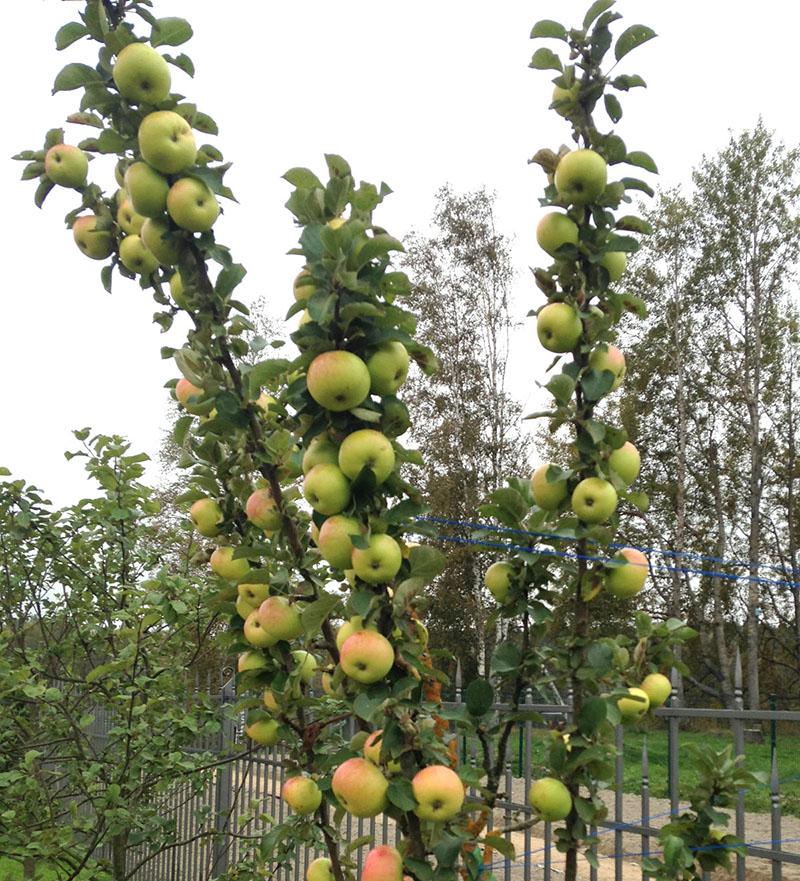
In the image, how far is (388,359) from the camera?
1.16m

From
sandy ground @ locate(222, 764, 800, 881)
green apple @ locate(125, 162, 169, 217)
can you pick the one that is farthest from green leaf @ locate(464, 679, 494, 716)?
sandy ground @ locate(222, 764, 800, 881)

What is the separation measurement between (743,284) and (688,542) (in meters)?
5.39

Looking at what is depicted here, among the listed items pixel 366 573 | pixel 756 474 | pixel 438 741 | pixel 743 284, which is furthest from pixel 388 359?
pixel 743 284

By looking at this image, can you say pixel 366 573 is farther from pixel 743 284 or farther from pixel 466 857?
pixel 743 284

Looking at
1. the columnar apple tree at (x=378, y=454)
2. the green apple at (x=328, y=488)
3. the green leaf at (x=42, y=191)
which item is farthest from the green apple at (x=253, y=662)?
the green leaf at (x=42, y=191)

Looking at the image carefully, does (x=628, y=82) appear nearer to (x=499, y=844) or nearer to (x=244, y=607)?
(x=244, y=607)

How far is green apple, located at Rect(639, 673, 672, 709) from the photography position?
4.36ft

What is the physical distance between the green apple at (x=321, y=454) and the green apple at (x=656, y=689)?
60 cm

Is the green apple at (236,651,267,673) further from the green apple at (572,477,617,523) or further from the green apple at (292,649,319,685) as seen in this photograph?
the green apple at (572,477,617,523)

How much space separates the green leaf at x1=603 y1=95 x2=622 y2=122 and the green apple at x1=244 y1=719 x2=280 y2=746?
1.10m

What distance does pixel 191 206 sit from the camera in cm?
123

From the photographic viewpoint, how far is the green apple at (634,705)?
1.28 m

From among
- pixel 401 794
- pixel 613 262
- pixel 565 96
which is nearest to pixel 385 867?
pixel 401 794

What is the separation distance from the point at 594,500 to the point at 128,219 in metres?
0.89
